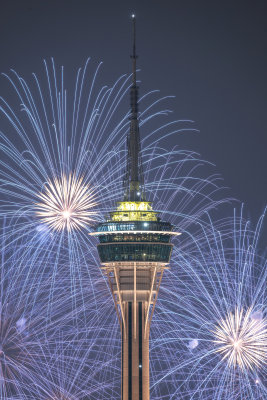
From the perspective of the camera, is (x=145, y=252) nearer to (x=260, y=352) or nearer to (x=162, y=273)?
(x=162, y=273)

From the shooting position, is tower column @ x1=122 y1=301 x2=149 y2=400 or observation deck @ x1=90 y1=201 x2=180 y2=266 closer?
tower column @ x1=122 y1=301 x2=149 y2=400

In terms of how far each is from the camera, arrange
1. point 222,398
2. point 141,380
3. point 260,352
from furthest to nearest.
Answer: point 222,398 < point 141,380 < point 260,352

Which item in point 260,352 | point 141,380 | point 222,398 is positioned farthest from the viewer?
point 222,398

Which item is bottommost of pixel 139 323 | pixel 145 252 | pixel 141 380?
pixel 141 380

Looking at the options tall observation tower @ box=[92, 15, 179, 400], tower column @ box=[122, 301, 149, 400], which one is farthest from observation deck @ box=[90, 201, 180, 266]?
tower column @ box=[122, 301, 149, 400]

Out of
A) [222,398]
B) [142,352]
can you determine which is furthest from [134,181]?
[222,398]

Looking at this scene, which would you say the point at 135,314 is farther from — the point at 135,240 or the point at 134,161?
the point at 134,161

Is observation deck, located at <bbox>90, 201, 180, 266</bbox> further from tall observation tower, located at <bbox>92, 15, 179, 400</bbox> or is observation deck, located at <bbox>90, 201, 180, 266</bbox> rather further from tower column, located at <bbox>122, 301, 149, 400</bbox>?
tower column, located at <bbox>122, 301, 149, 400</bbox>

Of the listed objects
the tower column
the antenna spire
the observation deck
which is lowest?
the tower column
